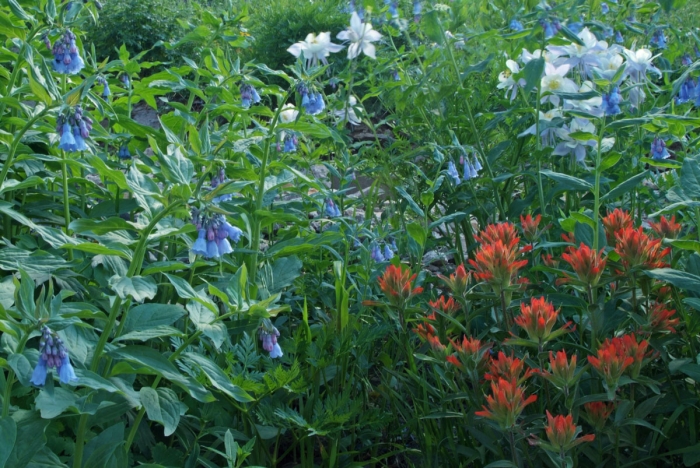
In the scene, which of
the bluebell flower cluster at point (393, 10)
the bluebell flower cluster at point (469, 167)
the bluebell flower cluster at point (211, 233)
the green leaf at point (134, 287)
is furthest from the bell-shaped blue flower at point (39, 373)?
the bluebell flower cluster at point (393, 10)

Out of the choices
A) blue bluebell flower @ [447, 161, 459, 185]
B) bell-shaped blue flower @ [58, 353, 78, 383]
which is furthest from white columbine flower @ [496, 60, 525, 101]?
bell-shaped blue flower @ [58, 353, 78, 383]

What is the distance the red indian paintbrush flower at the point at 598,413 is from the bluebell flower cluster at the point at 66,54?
1.68 metres

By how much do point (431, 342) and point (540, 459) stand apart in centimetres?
40

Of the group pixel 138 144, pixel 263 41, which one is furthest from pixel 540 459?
pixel 263 41

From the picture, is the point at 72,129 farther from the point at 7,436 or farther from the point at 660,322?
the point at 660,322

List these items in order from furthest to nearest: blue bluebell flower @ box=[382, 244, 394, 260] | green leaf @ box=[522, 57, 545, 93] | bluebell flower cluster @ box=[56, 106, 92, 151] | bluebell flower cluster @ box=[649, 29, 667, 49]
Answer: bluebell flower cluster @ box=[649, 29, 667, 49], blue bluebell flower @ box=[382, 244, 394, 260], green leaf @ box=[522, 57, 545, 93], bluebell flower cluster @ box=[56, 106, 92, 151]

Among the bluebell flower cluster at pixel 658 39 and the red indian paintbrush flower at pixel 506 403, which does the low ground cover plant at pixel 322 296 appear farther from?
the bluebell flower cluster at pixel 658 39

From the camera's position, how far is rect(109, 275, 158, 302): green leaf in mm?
1344

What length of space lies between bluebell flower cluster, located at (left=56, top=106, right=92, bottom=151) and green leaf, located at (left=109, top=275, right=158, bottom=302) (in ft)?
1.64

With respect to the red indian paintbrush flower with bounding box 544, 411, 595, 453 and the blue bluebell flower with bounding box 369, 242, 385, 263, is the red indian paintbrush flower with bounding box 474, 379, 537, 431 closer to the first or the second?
the red indian paintbrush flower with bounding box 544, 411, 595, 453

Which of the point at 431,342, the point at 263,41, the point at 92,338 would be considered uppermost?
the point at 92,338

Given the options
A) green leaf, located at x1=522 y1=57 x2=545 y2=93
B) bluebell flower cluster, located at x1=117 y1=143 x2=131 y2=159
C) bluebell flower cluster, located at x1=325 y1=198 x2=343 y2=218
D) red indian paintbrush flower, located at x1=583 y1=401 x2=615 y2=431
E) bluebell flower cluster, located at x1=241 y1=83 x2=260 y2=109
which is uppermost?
green leaf, located at x1=522 y1=57 x2=545 y2=93

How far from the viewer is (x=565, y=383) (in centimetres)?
142

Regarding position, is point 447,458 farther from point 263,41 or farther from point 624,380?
point 263,41
